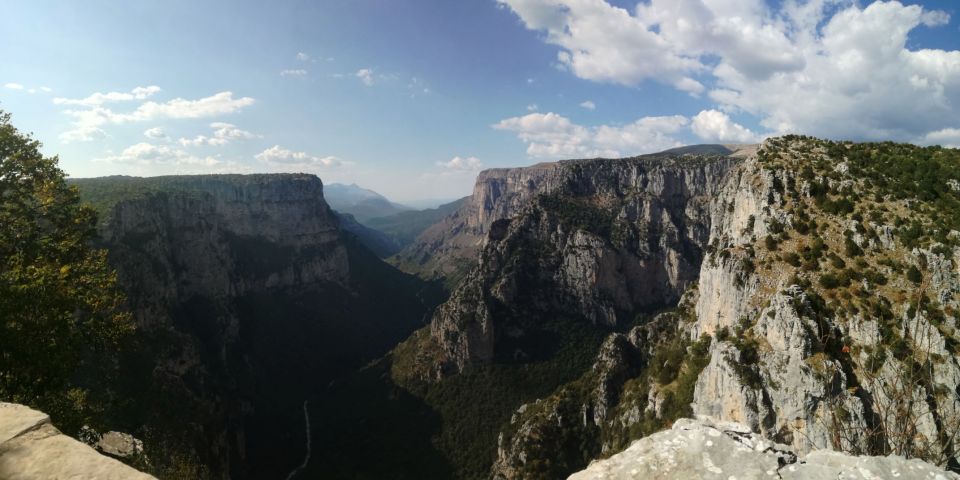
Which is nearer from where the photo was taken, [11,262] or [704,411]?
[11,262]

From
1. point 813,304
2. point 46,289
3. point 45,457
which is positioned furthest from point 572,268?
point 45,457

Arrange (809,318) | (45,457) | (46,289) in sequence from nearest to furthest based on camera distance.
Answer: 1. (45,457)
2. (46,289)
3. (809,318)

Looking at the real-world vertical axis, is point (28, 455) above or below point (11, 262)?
below

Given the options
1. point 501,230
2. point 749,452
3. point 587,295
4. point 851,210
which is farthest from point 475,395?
point 749,452

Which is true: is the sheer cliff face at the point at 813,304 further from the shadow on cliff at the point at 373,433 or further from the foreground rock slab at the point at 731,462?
the shadow on cliff at the point at 373,433

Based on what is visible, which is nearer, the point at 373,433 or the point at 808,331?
the point at 808,331

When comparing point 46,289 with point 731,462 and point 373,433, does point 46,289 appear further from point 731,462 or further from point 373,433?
point 373,433

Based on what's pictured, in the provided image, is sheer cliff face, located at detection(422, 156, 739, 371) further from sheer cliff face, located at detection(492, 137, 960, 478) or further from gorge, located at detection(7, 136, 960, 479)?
sheer cliff face, located at detection(492, 137, 960, 478)

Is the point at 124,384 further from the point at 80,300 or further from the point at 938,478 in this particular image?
the point at 938,478
